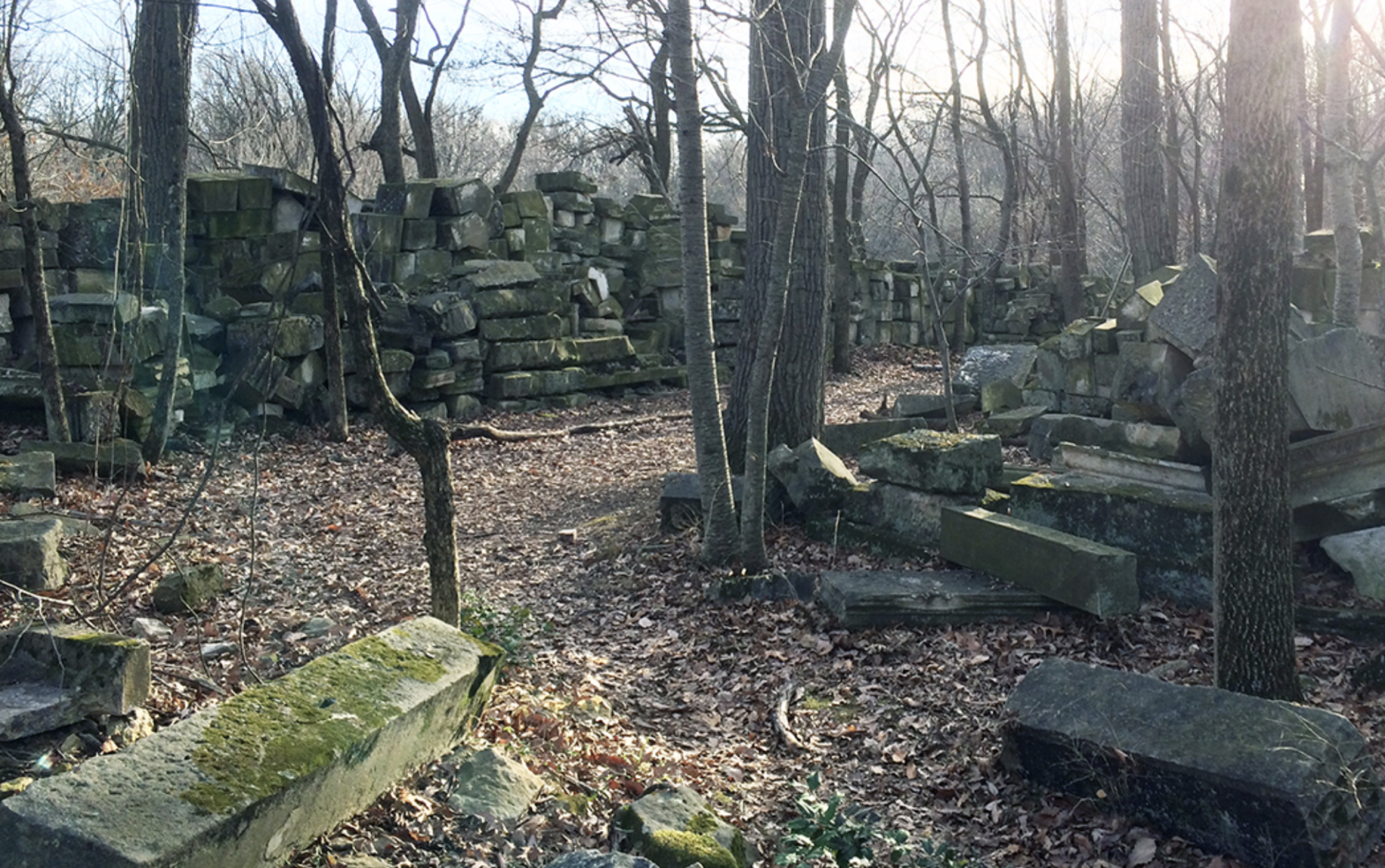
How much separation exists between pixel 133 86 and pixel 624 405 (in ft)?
31.4

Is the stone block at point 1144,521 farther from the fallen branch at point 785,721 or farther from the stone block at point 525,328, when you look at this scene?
the stone block at point 525,328

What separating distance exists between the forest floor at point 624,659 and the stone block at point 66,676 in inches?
5.7

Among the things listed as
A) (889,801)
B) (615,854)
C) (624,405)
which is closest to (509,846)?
(615,854)

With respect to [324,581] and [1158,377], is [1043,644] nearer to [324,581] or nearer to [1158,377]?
[1158,377]

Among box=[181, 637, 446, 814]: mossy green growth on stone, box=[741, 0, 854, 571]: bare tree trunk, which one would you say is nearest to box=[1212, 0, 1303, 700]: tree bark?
box=[741, 0, 854, 571]: bare tree trunk

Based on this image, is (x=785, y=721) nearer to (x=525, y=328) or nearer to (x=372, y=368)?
(x=372, y=368)

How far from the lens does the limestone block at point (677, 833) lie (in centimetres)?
367

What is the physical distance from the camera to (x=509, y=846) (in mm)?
3791

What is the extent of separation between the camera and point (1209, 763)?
3943 mm

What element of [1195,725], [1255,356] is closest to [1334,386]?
[1255,356]

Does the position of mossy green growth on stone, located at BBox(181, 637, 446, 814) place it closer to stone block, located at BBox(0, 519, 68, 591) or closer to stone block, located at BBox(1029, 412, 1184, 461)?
stone block, located at BBox(0, 519, 68, 591)

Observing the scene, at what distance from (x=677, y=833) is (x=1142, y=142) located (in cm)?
1199

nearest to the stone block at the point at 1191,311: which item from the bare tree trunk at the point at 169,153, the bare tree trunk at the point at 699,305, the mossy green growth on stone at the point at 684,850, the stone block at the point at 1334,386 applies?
the stone block at the point at 1334,386

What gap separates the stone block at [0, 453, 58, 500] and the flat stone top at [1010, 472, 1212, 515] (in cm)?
664
